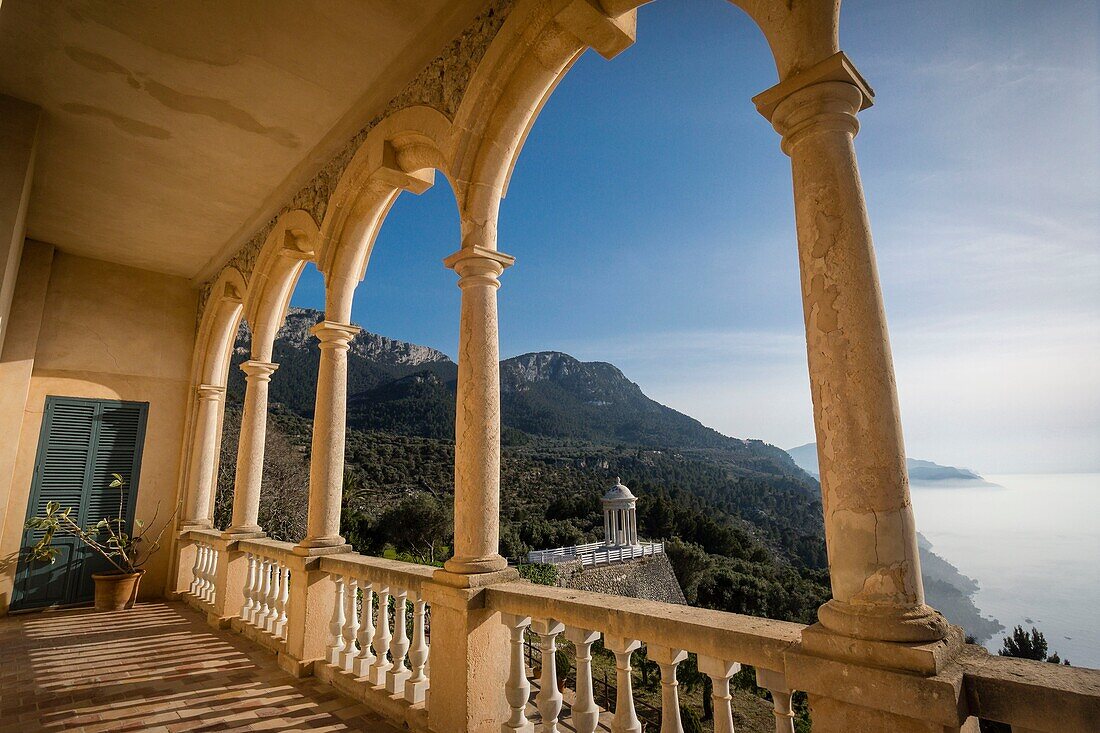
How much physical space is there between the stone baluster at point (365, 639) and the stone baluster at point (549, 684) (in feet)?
7.03

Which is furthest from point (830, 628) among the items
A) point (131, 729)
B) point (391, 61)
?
point (391, 61)

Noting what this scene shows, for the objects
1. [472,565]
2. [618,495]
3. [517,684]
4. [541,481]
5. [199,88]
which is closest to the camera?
[517,684]

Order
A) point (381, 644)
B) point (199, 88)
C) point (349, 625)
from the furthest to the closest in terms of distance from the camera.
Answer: point (199, 88) < point (349, 625) < point (381, 644)

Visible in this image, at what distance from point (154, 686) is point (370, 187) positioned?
504 cm

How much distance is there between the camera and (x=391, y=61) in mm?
5285

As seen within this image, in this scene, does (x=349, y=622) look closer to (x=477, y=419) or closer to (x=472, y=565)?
(x=472, y=565)

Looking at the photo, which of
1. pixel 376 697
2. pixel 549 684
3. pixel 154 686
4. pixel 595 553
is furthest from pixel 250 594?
pixel 595 553

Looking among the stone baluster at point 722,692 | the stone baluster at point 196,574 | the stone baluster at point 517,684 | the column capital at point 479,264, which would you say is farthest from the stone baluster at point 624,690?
the stone baluster at point 196,574

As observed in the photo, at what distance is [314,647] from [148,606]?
550cm

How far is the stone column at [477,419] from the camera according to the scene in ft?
12.8

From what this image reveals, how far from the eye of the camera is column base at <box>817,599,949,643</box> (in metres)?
1.90

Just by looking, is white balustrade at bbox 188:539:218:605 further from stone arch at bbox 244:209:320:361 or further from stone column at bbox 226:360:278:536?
stone arch at bbox 244:209:320:361

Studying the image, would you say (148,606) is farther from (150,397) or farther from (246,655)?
(246,655)

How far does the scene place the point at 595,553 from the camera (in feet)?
127
